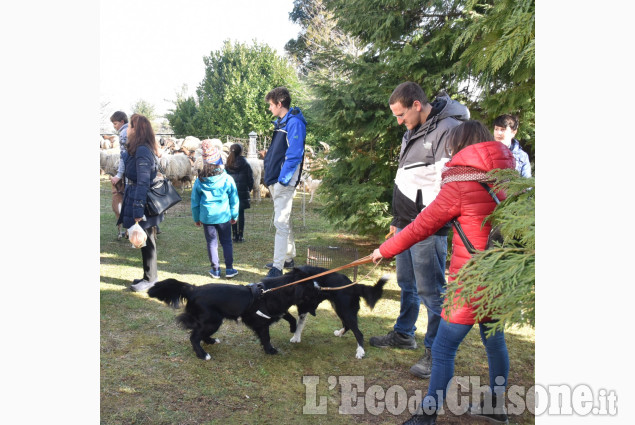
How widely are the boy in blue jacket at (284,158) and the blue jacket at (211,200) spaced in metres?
0.71

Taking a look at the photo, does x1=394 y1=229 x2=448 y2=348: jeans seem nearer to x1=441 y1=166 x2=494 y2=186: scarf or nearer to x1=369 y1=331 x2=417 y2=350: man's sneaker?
x1=369 y1=331 x2=417 y2=350: man's sneaker

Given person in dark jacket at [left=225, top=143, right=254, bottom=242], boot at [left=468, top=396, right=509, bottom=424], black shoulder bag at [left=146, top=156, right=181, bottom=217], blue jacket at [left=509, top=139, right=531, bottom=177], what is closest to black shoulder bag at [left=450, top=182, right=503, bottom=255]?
boot at [left=468, top=396, right=509, bottom=424]

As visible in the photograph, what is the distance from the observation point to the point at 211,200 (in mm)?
6258

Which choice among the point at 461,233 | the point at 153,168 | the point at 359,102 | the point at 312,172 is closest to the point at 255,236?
the point at 312,172

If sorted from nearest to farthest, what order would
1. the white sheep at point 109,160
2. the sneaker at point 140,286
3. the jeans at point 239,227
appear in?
the sneaker at point 140,286
the jeans at point 239,227
the white sheep at point 109,160

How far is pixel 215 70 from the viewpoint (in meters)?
36.3

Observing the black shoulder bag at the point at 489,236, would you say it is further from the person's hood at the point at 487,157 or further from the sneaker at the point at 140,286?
the sneaker at the point at 140,286

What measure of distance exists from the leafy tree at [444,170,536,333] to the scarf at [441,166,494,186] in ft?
1.07

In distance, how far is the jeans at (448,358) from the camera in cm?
281

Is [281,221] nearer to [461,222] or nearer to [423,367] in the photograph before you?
[423,367]

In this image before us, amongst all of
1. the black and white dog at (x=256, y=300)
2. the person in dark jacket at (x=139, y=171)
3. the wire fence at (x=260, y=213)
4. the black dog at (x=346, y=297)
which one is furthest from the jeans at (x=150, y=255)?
the wire fence at (x=260, y=213)

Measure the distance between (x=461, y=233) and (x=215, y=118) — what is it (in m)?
31.6

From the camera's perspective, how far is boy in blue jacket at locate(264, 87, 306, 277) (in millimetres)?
6074

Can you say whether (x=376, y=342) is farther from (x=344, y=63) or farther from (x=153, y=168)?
(x=344, y=63)
